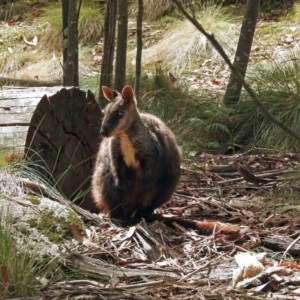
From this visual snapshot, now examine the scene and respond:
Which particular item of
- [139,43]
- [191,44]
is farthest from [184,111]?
[191,44]

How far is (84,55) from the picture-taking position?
1233 cm

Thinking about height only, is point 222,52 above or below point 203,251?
above

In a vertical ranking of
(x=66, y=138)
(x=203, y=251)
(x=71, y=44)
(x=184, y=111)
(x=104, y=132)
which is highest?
(x=71, y=44)

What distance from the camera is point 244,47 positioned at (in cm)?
809

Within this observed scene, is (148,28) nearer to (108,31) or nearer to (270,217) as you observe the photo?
(108,31)

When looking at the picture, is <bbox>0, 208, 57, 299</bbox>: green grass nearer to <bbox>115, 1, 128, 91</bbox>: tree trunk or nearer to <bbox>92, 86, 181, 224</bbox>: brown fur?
<bbox>92, 86, 181, 224</bbox>: brown fur

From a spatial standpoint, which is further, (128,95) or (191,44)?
(191,44)

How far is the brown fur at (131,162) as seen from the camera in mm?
5031

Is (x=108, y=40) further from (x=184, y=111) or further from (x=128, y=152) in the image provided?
(x=128, y=152)

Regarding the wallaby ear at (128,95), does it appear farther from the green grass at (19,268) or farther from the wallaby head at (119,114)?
the green grass at (19,268)

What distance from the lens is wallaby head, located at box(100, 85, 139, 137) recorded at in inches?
195

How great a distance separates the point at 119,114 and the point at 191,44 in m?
6.46

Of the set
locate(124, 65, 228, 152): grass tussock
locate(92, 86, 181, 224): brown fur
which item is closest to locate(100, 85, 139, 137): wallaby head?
locate(92, 86, 181, 224): brown fur

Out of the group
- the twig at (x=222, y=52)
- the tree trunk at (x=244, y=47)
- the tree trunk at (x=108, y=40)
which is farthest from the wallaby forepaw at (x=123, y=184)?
the twig at (x=222, y=52)
